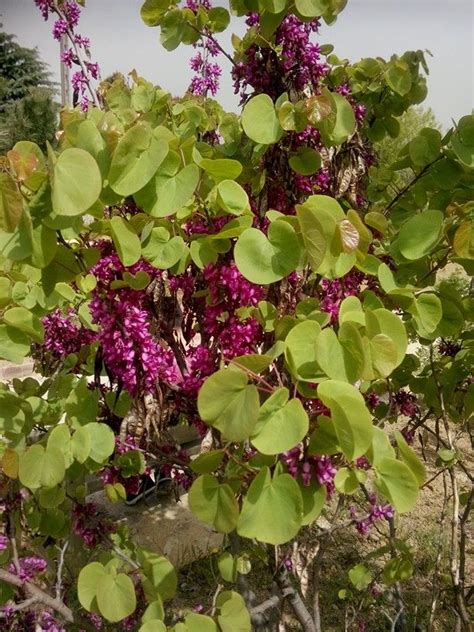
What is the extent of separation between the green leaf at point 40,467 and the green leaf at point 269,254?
42 centimetres

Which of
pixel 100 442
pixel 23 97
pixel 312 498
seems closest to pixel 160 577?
pixel 100 442

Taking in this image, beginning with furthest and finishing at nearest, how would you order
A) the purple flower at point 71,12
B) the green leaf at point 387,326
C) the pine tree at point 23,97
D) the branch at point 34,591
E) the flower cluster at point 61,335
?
the pine tree at point 23,97 → the purple flower at point 71,12 → the flower cluster at point 61,335 → the branch at point 34,591 → the green leaf at point 387,326

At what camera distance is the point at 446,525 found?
2.51 meters

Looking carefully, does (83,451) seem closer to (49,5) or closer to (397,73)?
(397,73)

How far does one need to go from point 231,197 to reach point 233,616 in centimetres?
63

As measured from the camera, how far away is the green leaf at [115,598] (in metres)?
0.87

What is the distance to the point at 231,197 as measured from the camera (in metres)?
0.81

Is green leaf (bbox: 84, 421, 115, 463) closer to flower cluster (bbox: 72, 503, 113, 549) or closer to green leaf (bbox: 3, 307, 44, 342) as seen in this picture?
green leaf (bbox: 3, 307, 44, 342)

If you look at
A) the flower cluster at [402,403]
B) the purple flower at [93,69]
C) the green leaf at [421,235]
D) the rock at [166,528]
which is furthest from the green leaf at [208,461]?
the purple flower at [93,69]

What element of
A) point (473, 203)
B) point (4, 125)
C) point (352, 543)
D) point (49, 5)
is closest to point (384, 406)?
point (473, 203)

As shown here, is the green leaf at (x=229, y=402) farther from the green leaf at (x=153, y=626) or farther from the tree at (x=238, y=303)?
the green leaf at (x=153, y=626)

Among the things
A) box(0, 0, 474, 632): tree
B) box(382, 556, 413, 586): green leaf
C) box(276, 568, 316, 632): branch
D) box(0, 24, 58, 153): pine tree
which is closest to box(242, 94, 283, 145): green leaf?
box(0, 0, 474, 632): tree

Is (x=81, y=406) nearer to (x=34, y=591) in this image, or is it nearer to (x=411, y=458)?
(x=34, y=591)

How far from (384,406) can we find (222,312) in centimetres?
68
